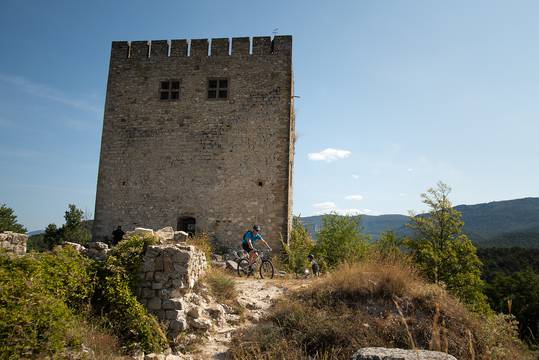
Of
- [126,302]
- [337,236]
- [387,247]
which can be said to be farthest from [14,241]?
[337,236]

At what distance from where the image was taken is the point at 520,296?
3188 cm

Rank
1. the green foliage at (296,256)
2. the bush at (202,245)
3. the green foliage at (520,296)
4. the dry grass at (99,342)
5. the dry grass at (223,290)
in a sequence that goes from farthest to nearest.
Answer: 1. the green foliage at (520,296)
2. the green foliage at (296,256)
3. the bush at (202,245)
4. the dry grass at (223,290)
5. the dry grass at (99,342)

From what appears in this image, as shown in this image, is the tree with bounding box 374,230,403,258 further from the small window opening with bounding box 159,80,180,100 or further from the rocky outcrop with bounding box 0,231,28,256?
the small window opening with bounding box 159,80,180,100

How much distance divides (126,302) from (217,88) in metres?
11.6

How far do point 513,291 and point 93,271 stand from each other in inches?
1513

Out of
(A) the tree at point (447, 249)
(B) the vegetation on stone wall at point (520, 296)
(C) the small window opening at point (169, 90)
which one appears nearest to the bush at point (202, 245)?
(C) the small window opening at point (169, 90)

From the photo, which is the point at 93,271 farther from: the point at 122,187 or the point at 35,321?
the point at 122,187

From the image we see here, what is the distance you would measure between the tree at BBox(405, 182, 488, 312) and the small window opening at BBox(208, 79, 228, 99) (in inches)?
511

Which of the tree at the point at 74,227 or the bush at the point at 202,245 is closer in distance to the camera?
the bush at the point at 202,245

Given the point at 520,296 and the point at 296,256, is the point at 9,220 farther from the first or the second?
the point at 520,296

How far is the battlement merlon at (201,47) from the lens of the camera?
625 inches

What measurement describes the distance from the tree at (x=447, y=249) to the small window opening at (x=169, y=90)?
48.4 ft

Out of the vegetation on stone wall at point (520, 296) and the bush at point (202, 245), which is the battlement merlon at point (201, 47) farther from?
the vegetation on stone wall at point (520, 296)

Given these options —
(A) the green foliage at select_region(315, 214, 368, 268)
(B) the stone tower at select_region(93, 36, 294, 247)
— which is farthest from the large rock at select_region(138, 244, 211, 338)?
(A) the green foliage at select_region(315, 214, 368, 268)
